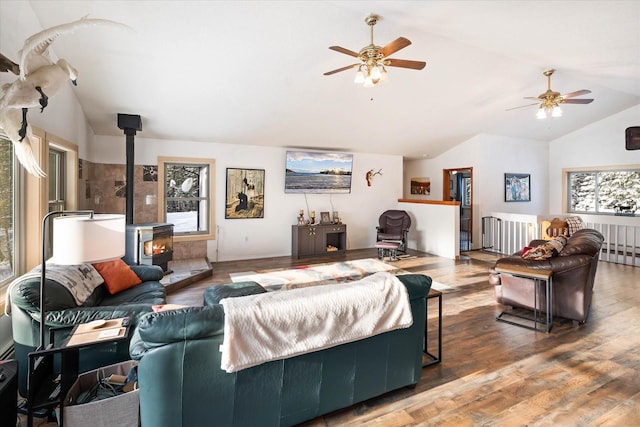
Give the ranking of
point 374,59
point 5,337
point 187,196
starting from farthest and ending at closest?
point 187,196 < point 374,59 < point 5,337

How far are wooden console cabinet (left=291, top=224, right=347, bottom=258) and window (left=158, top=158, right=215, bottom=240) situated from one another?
180 centimetres

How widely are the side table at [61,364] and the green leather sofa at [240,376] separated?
0.74ft

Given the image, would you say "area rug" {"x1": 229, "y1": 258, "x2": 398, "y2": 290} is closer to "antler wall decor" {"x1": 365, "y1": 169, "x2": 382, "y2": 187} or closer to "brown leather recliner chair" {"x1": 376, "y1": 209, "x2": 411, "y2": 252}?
"brown leather recliner chair" {"x1": 376, "y1": 209, "x2": 411, "y2": 252}

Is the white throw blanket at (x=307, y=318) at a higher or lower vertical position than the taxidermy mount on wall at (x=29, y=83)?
lower

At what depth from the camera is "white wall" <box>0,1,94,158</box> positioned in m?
2.66

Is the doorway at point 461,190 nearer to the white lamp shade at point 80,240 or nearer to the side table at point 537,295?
the side table at point 537,295

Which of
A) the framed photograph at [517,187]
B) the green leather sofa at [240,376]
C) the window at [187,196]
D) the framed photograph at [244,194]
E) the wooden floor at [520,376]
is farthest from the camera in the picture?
the framed photograph at [517,187]

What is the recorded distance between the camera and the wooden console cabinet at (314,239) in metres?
7.14

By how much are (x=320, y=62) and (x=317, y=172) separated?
338 centimetres

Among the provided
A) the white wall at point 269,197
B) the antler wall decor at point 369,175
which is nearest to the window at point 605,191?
the white wall at point 269,197

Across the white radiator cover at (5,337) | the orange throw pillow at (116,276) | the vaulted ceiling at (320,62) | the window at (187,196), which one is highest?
the vaulted ceiling at (320,62)

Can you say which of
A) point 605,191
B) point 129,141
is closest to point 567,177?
point 605,191

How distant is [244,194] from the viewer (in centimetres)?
683

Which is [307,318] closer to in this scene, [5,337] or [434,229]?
[5,337]
